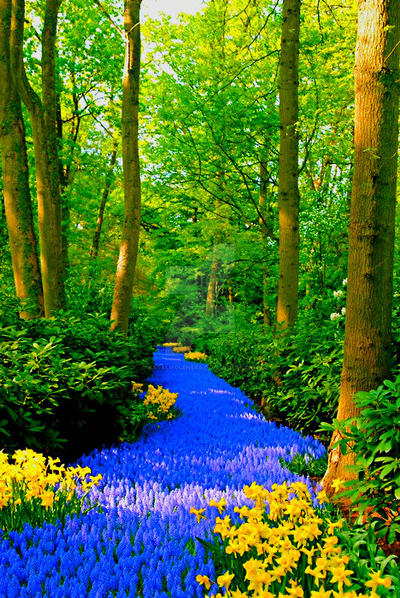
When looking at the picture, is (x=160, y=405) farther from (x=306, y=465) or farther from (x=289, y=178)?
(x=289, y=178)

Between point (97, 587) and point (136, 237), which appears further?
point (136, 237)

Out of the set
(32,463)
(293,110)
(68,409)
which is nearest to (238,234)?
(293,110)

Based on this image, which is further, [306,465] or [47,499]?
[306,465]

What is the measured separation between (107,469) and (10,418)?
86cm

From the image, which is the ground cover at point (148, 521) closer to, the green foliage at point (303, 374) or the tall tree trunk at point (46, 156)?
the green foliage at point (303, 374)

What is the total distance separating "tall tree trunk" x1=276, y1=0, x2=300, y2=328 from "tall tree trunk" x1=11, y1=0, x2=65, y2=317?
3.58 m

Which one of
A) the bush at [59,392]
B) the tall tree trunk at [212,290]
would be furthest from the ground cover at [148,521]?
the tall tree trunk at [212,290]

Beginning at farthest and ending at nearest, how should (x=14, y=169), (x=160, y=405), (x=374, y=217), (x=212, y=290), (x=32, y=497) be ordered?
1. (x=212, y=290)
2. (x=14, y=169)
3. (x=160, y=405)
4. (x=374, y=217)
5. (x=32, y=497)

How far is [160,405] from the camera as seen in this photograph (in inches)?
210

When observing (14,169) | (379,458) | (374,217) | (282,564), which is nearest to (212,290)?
(14,169)

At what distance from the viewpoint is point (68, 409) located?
3.60 metres

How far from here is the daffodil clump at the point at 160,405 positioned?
5.10m

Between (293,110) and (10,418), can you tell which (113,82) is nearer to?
(293,110)

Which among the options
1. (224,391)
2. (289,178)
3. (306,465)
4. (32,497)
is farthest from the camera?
(224,391)
